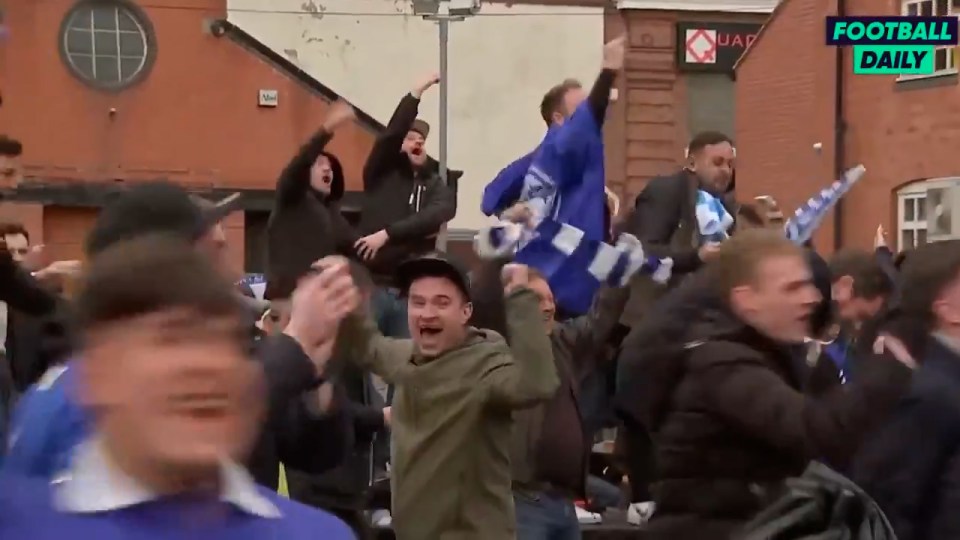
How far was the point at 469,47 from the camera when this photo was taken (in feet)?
110

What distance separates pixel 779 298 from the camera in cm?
486

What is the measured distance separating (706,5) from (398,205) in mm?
25534

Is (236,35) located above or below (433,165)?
above

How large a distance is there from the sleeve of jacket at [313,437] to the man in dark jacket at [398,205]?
4.87 metres

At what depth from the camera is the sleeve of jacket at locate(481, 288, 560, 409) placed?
5766mm

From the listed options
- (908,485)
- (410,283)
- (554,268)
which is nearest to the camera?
(908,485)

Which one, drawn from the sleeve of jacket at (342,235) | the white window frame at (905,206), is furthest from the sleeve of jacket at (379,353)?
the white window frame at (905,206)

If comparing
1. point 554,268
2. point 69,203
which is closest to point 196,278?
point 554,268

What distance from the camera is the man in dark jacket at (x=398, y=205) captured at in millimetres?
9852

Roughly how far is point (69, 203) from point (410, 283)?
2275 centimetres

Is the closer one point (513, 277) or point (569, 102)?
point (513, 277)

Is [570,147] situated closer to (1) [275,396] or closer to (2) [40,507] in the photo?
(1) [275,396]

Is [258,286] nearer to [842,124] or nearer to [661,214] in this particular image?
[661,214]

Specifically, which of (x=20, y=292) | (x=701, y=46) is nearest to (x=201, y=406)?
(x=20, y=292)
